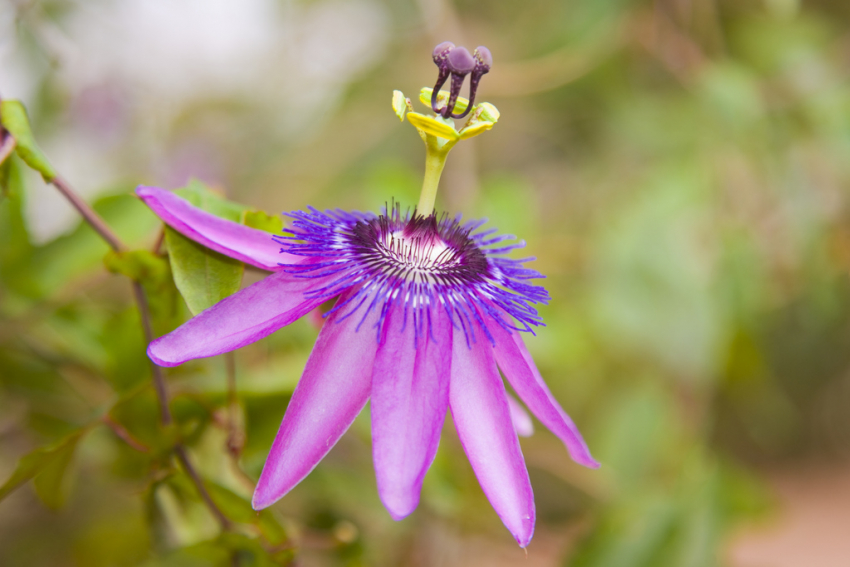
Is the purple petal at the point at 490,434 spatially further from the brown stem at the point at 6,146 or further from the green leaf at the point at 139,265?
the brown stem at the point at 6,146

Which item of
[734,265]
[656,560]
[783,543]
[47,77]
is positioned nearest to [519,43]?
[734,265]

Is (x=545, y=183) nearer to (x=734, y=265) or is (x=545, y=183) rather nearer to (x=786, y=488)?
(x=734, y=265)

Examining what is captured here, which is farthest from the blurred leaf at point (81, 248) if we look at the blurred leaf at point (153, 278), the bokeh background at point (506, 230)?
the blurred leaf at point (153, 278)

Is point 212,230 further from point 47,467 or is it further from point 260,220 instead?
point 47,467

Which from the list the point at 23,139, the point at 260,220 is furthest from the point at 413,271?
the point at 23,139

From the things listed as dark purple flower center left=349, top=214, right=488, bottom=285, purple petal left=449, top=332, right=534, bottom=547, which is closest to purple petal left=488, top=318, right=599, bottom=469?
purple petal left=449, top=332, right=534, bottom=547
